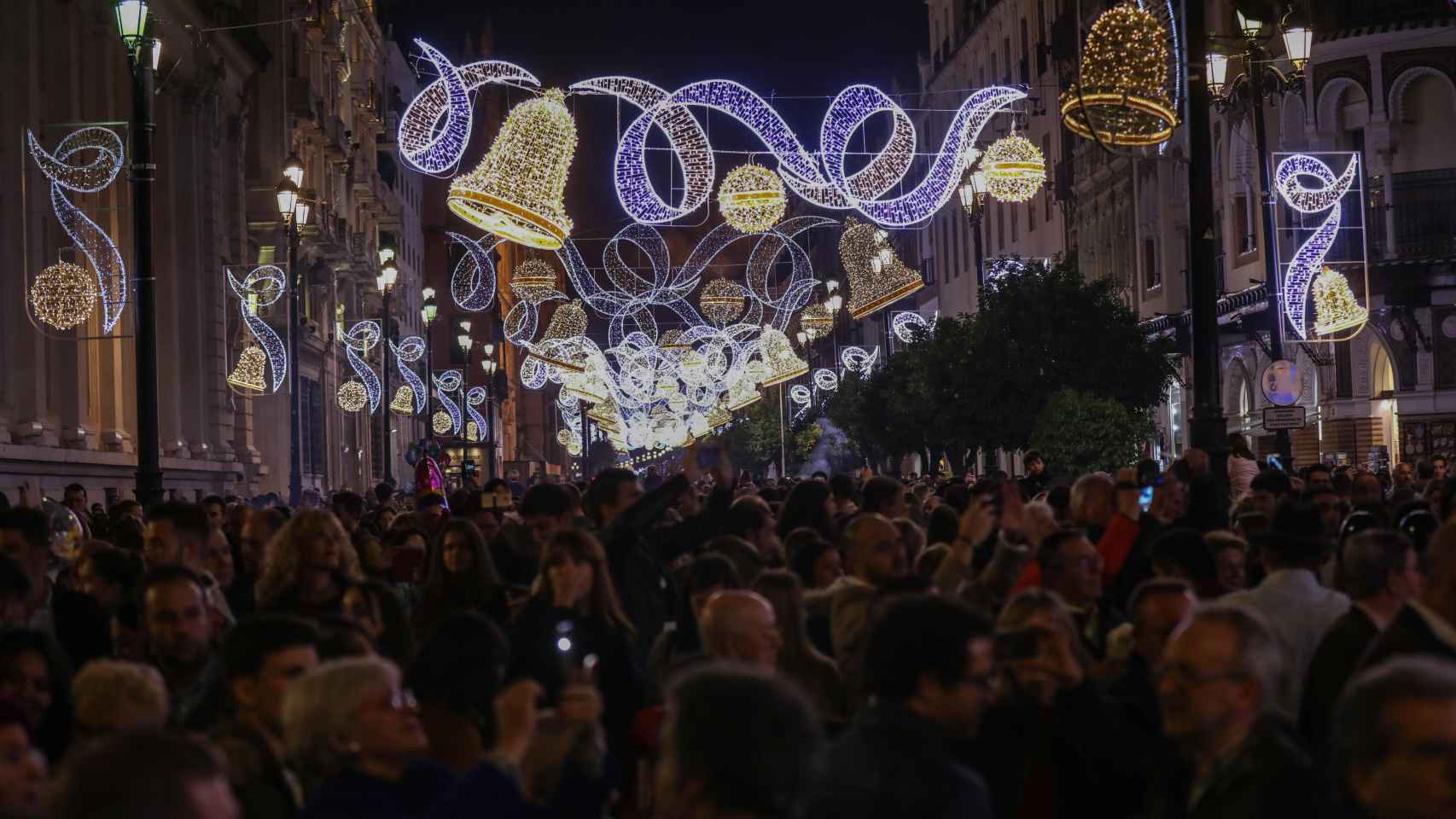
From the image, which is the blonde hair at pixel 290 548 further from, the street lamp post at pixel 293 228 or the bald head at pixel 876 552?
the street lamp post at pixel 293 228

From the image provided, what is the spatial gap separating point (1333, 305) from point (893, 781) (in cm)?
3163

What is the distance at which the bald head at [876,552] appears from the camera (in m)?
9.27

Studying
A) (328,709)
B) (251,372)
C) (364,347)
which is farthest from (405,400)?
(328,709)

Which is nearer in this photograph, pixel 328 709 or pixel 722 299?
pixel 328 709

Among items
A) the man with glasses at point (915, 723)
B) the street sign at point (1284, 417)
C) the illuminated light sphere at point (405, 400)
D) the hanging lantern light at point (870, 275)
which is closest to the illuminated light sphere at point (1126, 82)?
the street sign at point (1284, 417)

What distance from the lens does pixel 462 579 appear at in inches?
401

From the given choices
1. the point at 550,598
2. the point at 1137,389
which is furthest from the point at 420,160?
the point at 1137,389

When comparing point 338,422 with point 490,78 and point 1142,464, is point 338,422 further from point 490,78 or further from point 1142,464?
point 1142,464

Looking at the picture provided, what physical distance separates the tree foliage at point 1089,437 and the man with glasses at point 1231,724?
26995 mm

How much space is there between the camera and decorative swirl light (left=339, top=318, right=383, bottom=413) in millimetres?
56656

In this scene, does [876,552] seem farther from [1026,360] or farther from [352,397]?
[352,397]

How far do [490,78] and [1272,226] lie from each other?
12350 millimetres

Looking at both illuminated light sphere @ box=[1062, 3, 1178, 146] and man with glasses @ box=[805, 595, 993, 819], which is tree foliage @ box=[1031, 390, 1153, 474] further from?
man with glasses @ box=[805, 595, 993, 819]

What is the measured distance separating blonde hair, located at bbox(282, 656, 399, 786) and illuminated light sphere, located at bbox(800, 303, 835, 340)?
177 ft
